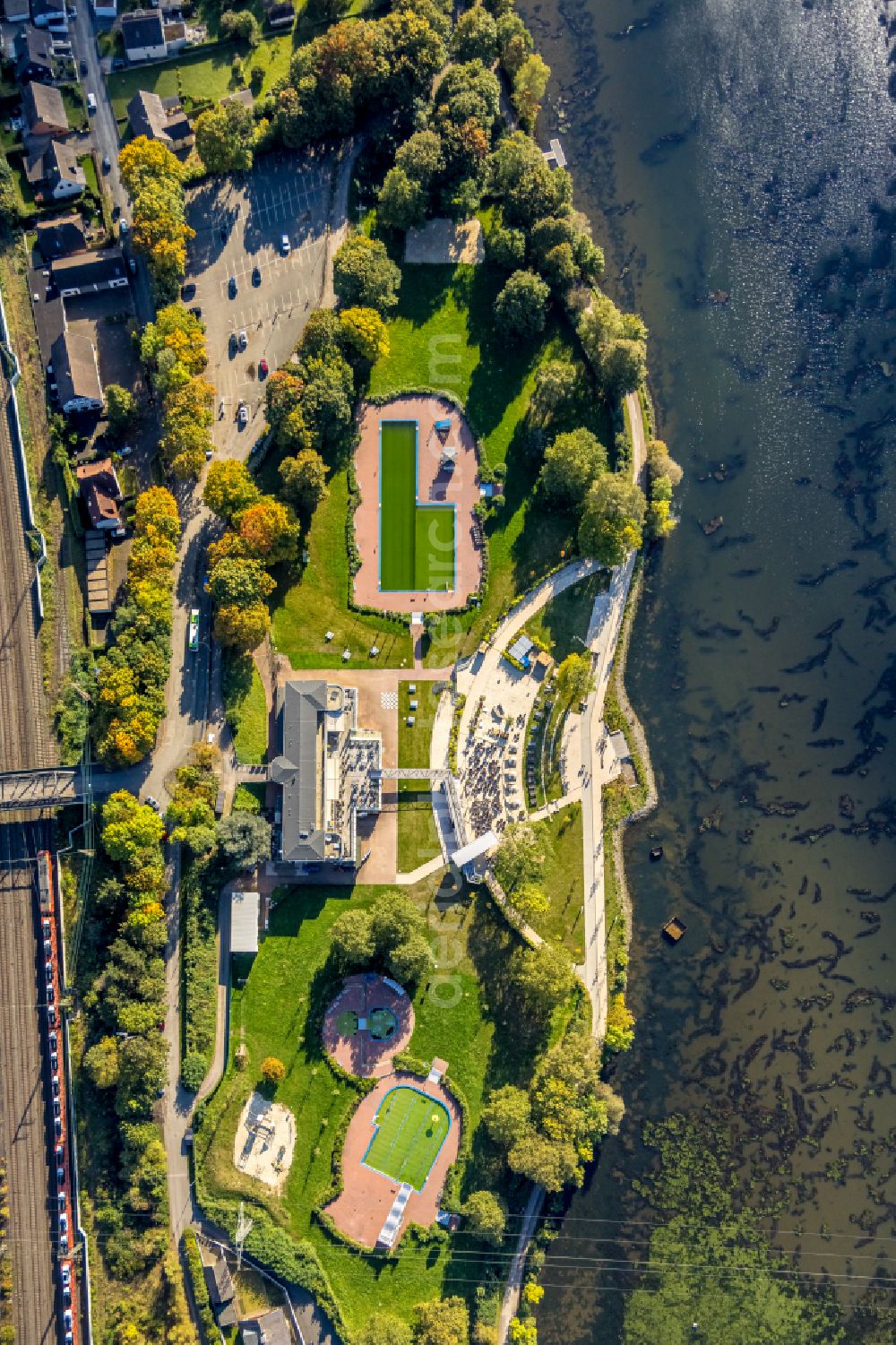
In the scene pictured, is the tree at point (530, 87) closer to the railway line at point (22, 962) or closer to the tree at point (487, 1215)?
the railway line at point (22, 962)

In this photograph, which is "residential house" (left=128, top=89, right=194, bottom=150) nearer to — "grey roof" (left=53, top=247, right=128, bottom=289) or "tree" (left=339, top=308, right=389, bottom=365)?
"grey roof" (left=53, top=247, right=128, bottom=289)

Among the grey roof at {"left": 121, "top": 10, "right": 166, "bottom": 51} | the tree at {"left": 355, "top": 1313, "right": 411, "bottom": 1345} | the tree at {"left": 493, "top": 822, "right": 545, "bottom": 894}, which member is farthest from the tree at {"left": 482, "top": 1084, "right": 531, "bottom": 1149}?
the grey roof at {"left": 121, "top": 10, "right": 166, "bottom": 51}

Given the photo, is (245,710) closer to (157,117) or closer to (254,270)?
(254,270)

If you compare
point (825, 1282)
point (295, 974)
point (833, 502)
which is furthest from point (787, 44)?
point (825, 1282)

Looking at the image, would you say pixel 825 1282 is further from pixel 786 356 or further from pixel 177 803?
pixel 786 356

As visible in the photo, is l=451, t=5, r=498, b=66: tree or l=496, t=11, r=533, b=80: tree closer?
l=451, t=5, r=498, b=66: tree
